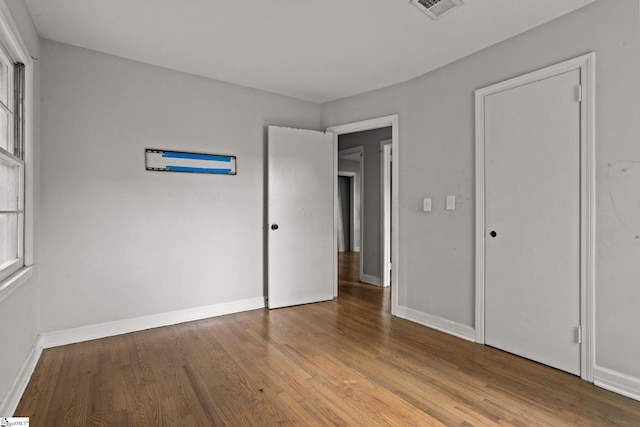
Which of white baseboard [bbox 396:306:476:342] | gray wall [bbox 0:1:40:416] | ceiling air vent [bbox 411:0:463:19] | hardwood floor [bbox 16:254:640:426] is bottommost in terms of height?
hardwood floor [bbox 16:254:640:426]

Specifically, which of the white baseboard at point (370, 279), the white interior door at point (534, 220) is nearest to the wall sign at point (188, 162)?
the white interior door at point (534, 220)

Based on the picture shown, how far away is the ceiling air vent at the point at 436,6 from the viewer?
7.53ft

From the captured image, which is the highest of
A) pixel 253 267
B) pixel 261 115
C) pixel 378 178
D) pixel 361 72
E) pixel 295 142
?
pixel 361 72

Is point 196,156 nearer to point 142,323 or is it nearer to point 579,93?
point 142,323

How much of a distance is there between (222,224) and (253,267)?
0.63m

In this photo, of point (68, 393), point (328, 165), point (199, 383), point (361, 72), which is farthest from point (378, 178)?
point (68, 393)

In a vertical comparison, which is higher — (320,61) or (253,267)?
(320,61)

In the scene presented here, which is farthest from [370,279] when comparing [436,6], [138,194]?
[436,6]

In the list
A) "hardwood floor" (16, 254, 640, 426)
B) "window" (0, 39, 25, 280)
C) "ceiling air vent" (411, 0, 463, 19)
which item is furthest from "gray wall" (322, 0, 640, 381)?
"window" (0, 39, 25, 280)

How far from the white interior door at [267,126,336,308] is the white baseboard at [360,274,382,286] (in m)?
1.06

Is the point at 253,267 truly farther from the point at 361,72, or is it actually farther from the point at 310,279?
the point at 361,72

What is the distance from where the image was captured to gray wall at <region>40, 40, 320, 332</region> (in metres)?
2.87

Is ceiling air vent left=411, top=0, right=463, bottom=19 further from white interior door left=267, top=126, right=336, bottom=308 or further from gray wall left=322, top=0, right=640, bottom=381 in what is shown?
white interior door left=267, top=126, right=336, bottom=308

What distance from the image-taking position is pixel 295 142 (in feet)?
13.3
